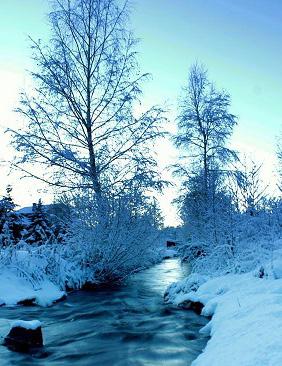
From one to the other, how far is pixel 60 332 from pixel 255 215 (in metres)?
6.12

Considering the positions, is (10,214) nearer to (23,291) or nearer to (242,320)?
(23,291)

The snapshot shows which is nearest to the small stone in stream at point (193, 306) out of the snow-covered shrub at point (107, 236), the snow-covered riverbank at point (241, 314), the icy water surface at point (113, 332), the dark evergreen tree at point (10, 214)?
the snow-covered riverbank at point (241, 314)

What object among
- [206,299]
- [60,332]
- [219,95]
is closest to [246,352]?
[60,332]

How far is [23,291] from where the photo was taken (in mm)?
9156

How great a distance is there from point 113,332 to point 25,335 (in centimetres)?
146

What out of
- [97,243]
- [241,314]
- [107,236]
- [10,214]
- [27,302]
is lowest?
[27,302]

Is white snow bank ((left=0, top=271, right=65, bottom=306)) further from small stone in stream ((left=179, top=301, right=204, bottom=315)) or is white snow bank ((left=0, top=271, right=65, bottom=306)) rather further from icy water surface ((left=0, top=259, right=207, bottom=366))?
Result: small stone in stream ((left=179, top=301, right=204, bottom=315))

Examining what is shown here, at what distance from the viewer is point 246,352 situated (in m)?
3.43

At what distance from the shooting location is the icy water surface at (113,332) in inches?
188

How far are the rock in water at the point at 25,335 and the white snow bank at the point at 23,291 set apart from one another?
329cm

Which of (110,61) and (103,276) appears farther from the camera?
(110,61)

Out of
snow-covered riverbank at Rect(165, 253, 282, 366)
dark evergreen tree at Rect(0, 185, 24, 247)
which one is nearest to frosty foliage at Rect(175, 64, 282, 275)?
snow-covered riverbank at Rect(165, 253, 282, 366)

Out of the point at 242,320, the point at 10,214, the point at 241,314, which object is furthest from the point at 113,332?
the point at 10,214

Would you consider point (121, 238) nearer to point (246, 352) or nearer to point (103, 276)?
point (103, 276)
